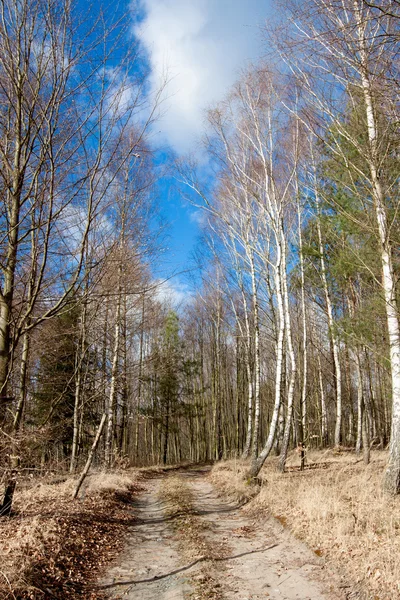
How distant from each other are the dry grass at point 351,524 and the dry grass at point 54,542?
2.64 m

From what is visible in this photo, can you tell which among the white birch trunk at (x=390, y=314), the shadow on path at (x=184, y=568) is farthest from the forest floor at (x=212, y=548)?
the white birch trunk at (x=390, y=314)

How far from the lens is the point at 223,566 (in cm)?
495

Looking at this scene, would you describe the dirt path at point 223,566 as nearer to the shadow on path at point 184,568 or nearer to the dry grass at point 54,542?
the shadow on path at point 184,568

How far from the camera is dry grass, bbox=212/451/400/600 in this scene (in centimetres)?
389

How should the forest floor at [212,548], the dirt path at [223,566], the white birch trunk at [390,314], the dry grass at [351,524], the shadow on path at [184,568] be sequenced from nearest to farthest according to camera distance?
the dry grass at [351,524] < the forest floor at [212,548] < the dirt path at [223,566] < the shadow on path at [184,568] < the white birch trunk at [390,314]

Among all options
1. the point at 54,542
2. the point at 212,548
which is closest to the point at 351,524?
the point at 212,548

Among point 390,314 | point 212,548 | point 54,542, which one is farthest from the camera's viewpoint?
point 390,314

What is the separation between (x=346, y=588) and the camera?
3969mm

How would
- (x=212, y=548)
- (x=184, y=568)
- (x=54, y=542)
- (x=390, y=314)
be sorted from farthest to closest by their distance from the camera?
(x=390, y=314) → (x=212, y=548) → (x=54, y=542) → (x=184, y=568)

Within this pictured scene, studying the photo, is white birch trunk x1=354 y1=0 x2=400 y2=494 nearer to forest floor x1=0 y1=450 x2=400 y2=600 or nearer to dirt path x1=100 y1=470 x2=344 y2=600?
forest floor x1=0 y1=450 x2=400 y2=600

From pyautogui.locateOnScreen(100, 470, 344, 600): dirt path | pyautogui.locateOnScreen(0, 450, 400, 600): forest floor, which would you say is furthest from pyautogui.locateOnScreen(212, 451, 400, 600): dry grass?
pyautogui.locateOnScreen(100, 470, 344, 600): dirt path

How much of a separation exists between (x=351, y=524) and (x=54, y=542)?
3638mm

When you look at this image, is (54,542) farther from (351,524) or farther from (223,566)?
(351,524)

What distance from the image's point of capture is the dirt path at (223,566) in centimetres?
416
